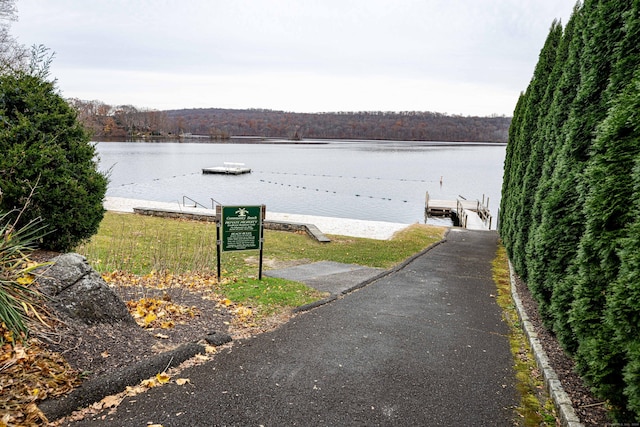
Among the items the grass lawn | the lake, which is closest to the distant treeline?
the lake

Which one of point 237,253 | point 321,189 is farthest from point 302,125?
point 237,253

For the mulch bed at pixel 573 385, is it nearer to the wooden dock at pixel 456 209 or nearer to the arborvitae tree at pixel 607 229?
the arborvitae tree at pixel 607 229

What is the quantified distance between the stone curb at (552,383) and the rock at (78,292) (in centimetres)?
457

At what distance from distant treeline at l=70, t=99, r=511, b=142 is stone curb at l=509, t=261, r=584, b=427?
130 metres

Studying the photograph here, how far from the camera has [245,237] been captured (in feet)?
26.0

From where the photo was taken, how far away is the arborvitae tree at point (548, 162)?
18.4 feet

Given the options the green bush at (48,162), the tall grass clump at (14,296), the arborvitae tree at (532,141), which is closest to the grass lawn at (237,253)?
the green bush at (48,162)

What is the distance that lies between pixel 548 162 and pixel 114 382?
668 centimetres

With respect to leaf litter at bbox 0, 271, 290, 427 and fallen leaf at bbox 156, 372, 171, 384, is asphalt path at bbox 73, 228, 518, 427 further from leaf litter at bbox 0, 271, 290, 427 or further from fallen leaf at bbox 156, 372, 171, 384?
leaf litter at bbox 0, 271, 290, 427

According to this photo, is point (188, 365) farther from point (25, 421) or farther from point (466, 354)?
point (466, 354)

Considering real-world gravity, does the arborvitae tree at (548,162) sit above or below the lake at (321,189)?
above

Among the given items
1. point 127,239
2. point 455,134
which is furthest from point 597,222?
point 455,134

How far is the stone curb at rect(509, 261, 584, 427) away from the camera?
11.7 feet

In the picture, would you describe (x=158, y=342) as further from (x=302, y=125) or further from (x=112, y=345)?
(x=302, y=125)
